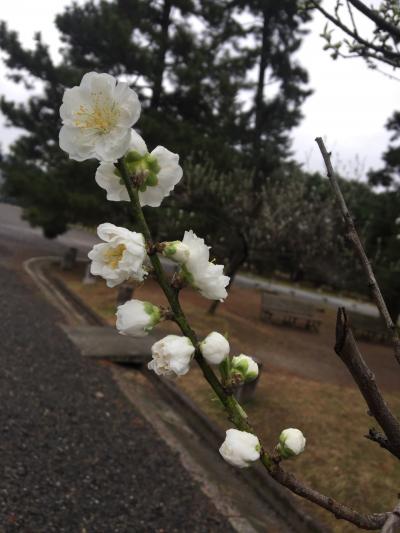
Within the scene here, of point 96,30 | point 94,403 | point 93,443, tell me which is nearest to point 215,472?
point 93,443

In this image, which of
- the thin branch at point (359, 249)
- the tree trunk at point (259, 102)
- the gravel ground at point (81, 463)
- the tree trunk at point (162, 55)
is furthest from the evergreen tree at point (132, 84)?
the thin branch at point (359, 249)

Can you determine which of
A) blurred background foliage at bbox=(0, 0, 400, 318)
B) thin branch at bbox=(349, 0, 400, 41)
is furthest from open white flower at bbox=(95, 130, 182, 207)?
blurred background foliage at bbox=(0, 0, 400, 318)

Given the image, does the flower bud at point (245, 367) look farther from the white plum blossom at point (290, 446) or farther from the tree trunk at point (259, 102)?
the tree trunk at point (259, 102)

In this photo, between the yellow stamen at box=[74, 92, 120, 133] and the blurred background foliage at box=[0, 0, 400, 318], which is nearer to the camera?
the yellow stamen at box=[74, 92, 120, 133]

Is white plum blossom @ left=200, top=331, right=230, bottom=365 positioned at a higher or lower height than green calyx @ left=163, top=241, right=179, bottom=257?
lower

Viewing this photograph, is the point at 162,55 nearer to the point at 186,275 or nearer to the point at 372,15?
the point at 372,15

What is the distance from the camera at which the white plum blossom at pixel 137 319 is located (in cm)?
90

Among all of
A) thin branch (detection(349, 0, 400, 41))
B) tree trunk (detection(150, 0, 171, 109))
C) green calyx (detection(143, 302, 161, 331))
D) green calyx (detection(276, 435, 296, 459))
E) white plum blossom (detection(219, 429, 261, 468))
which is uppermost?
tree trunk (detection(150, 0, 171, 109))

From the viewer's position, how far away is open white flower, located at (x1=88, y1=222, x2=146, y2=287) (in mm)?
830

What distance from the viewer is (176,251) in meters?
0.87

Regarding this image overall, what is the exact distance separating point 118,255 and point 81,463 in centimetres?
418

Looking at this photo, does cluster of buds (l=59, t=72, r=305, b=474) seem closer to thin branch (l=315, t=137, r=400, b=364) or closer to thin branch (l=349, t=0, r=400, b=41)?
thin branch (l=315, t=137, r=400, b=364)

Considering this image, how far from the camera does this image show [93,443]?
195 inches

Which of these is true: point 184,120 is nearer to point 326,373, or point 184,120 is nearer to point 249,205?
point 249,205
